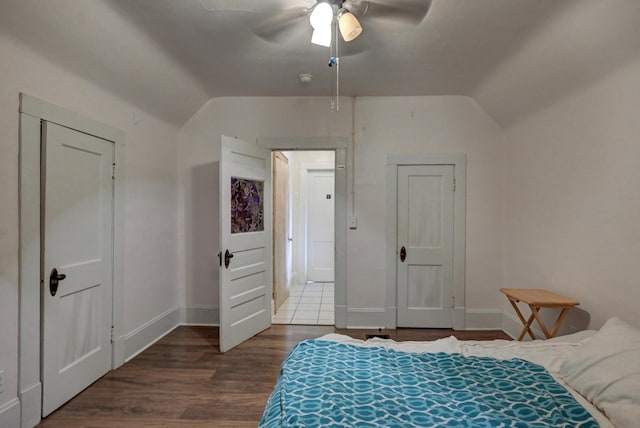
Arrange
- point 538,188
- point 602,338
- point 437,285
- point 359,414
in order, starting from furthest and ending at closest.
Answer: point 437,285 < point 538,188 < point 602,338 < point 359,414

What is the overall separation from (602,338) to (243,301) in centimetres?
276

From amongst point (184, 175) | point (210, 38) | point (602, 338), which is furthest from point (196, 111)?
point (602, 338)

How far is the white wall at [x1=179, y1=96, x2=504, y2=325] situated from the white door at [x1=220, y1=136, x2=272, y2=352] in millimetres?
539

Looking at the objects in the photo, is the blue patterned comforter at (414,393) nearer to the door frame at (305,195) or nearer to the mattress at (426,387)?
the mattress at (426,387)

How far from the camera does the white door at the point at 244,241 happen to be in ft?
9.48

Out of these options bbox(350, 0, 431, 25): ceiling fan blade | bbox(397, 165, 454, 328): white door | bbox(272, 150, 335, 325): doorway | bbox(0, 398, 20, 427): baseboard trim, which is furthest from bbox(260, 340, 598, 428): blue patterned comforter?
bbox(272, 150, 335, 325): doorway

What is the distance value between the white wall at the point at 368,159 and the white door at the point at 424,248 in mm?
219

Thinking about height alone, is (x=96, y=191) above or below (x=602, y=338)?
above

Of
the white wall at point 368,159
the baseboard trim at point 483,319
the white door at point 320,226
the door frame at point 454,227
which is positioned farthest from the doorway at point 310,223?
the baseboard trim at point 483,319

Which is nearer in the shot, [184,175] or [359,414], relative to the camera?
[359,414]

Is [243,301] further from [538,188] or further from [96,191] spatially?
[538,188]

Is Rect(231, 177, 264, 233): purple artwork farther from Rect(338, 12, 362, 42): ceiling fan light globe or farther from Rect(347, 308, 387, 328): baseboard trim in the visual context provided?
Rect(338, 12, 362, 42): ceiling fan light globe

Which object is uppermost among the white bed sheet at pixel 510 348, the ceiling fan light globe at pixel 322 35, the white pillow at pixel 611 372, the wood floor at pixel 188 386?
the ceiling fan light globe at pixel 322 35

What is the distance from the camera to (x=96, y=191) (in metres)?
2.36
